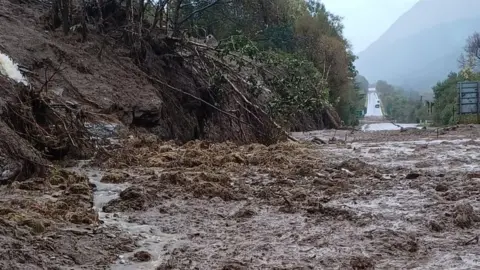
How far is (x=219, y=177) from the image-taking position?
7430mm

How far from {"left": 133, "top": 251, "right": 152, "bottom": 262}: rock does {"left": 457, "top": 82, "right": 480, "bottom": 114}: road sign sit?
2625 centimetres

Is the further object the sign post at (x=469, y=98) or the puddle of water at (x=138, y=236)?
the sign post at (x=469, y=98)

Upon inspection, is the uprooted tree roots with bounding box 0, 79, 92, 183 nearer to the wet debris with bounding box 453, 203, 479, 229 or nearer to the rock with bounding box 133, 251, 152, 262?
the rock with bounding box 133, 251, 152, 262

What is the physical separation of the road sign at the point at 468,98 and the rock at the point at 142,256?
26248mm

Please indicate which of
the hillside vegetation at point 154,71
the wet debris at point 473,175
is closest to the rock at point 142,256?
the wet debris at point 473,175

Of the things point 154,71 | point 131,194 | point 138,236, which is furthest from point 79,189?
point 154,71

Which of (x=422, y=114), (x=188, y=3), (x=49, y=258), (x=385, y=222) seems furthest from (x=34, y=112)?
(x=422, y=114)

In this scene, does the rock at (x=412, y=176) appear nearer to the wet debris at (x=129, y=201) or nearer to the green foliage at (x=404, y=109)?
the wet debris at (x=129, y=201)

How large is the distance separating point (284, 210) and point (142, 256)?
196cm

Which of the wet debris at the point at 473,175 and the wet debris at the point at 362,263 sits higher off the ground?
the wet debris at the point at 473,175

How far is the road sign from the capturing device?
27859mm

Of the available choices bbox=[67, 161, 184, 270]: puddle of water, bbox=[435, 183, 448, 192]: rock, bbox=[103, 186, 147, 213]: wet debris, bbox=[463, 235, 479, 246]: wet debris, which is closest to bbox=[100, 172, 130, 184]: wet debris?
bbox=[67, 161, 184, 270]: puddle of water

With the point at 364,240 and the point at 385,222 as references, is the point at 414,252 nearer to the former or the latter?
the point at 364,240

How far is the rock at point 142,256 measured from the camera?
4.23 metres
